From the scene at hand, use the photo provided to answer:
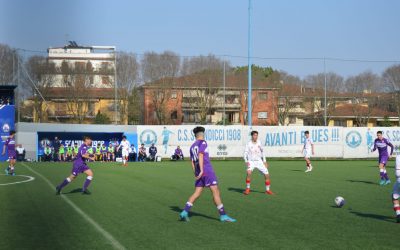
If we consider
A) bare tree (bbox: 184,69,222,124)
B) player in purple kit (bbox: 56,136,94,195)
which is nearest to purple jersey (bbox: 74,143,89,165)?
player in purple kit (bbox: 56,136,94,195)

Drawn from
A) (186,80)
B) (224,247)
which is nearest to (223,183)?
(224,247)

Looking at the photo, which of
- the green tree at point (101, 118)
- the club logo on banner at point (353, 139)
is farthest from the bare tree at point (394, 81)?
the green tree at point (101, 118)

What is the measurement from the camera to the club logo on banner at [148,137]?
4516 centimetres

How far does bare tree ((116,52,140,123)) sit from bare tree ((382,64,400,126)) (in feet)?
87.9

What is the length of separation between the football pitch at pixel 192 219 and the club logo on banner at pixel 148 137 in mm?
25314

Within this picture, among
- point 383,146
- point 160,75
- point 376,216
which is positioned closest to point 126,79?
point 160,75

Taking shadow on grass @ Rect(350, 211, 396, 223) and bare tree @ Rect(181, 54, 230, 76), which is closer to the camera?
shadow on grass @ Rect(350, 211, 396, 223)

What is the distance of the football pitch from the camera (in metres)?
9.41

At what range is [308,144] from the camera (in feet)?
99.7

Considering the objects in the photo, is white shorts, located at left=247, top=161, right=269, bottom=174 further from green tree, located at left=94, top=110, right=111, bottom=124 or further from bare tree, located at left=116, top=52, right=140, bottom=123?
green tree, located at left=94, top=110, right=111, bottom=124

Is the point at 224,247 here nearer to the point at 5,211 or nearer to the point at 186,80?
the point at 5,211

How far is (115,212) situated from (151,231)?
2.82 metres

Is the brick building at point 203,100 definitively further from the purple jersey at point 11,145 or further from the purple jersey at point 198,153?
the purple jersey at point 198,153

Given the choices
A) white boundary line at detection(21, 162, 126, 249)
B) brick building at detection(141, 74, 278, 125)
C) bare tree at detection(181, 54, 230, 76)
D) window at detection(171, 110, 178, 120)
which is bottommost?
white boundary line at detection(21, 162, 126, 249)
